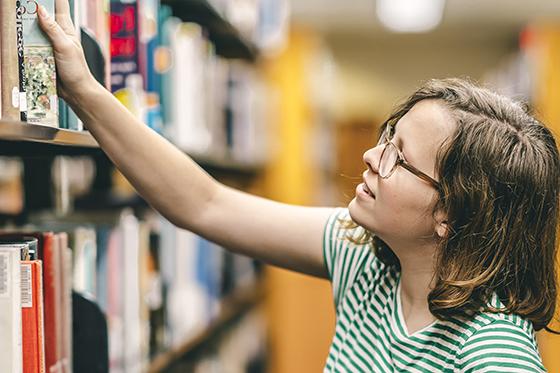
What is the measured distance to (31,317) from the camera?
1.01 m

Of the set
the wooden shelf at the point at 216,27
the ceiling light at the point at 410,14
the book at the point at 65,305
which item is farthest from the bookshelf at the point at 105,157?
the ceiling light at the point at 410,14

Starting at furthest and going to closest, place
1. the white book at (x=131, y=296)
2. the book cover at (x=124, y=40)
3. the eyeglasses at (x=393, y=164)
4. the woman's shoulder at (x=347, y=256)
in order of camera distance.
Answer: the white book at (x=131, y=296), the book cover at (x=124, y=40), the woman's shoulder at (x=347, y=256), the eyeglasses at (x=393, y=164)

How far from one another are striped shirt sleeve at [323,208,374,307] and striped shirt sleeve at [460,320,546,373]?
1.04 ft

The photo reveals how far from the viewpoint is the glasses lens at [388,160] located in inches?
44.6

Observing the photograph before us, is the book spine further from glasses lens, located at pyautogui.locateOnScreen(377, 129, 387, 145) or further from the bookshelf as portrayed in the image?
glasses lens, located at pyautogui.locateOnScreen(377, 129, 387, 145)

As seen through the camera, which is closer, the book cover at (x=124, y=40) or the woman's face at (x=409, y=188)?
the woman's face at (x=409, y=188)

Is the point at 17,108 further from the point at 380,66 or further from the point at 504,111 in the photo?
the point at 380,66

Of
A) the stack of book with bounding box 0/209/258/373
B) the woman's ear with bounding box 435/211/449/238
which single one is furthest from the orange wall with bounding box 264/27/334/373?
the woman's ear with bounding box 435/211/449/238

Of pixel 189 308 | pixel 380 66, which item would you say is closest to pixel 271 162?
pixel 189 308

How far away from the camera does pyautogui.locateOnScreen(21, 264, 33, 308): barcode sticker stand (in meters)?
1.00

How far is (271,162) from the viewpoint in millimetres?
3818

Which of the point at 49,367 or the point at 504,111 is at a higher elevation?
the point at 504,111

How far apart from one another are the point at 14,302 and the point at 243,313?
2146 mm

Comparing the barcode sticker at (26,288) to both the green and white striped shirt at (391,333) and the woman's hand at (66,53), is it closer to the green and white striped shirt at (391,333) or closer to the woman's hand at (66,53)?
the woman's hand at (66,53)
